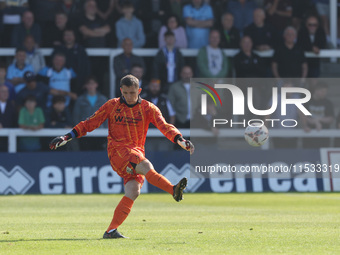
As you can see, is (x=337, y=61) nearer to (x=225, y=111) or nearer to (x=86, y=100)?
(x=225, y=111)

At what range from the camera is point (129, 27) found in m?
20.0

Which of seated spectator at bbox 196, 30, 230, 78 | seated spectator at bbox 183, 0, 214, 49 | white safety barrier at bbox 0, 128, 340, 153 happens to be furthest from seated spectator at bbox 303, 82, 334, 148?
seated spectator at bbox 183, 0, 214, 49

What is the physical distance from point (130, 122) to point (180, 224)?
2.35 metres

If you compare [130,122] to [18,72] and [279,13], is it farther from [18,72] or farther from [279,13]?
[279,13]

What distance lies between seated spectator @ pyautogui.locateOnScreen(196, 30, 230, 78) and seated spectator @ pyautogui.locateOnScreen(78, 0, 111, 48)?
8.64ft

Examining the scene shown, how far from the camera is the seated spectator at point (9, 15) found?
66.1 feet

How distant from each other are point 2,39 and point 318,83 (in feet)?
27.9

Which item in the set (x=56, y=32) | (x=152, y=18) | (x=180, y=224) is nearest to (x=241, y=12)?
(x=152, y=18)

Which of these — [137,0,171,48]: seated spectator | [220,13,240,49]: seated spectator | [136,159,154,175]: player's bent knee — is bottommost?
[136,159,154,175]: player's bent knee

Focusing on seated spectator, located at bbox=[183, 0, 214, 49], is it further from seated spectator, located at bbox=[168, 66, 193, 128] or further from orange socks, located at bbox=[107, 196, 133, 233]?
orange socks, located at bbox=[107, 196, 133, 233]

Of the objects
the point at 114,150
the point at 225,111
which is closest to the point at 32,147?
the point at 225,111

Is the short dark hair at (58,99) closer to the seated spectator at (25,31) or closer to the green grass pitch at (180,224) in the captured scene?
the seated spectator at (25,31)

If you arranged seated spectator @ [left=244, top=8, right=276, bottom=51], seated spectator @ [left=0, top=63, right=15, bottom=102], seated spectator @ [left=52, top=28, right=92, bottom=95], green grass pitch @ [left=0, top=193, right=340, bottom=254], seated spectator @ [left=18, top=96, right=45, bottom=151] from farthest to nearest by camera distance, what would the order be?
seated spectator @ [left=244, top=8, right=276, bottom=51]
seated spectator @ [left=52, top=28, right=92, bottom=95]
seated spectator @ [left=0, top=63, right=15, bottom=102]
seated spectator @ [left=18, top=96, right=45, bottom=151]
green grass pitch @ [left=0, top=193, right=340, bottom=254]

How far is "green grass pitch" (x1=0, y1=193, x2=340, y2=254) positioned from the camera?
8.14 m
